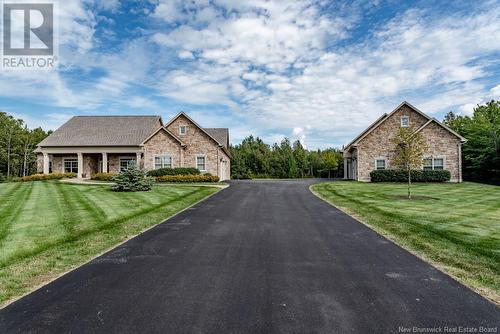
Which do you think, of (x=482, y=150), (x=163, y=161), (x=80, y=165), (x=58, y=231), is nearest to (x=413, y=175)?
(x=482, y=150)

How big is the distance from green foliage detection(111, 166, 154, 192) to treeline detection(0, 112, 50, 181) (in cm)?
4334

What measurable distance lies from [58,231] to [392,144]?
29.7 m

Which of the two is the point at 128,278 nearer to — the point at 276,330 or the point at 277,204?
the point at 276,330

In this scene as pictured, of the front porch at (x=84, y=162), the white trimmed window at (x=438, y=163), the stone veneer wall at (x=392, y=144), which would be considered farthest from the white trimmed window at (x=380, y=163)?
the front porch at (x=84, y=162)

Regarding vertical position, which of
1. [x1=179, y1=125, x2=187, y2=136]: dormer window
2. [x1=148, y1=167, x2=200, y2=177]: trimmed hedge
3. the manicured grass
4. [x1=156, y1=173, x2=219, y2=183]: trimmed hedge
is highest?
[x1=179, y1=125, x2=187, y2=136]: dormer window

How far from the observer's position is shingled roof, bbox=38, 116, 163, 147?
3331 cm

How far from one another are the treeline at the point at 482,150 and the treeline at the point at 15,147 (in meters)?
68.8

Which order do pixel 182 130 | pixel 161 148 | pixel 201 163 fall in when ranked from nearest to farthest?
1. pixel 161 148
2. pixel 201 163
3. pixel 182 130

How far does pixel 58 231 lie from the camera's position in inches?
346

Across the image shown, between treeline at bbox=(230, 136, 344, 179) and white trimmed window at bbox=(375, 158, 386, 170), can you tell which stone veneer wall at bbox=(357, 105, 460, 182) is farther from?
treeline at bbox=(230, 136, 344, 179)

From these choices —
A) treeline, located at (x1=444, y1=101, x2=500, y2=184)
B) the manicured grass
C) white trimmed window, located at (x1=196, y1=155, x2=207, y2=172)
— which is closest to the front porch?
white trimmed window, located at (x1=196, y1=155, x2=207, y2=172)

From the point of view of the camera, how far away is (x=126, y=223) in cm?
1020

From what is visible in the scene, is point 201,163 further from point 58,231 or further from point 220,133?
point 58,231

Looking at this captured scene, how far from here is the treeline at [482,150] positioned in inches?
1209
